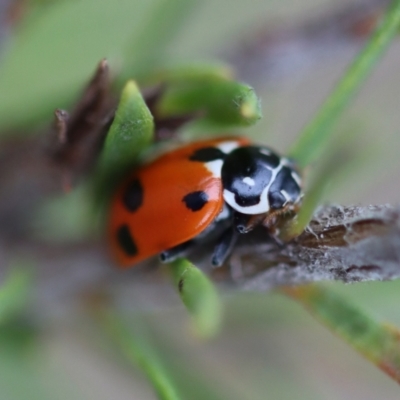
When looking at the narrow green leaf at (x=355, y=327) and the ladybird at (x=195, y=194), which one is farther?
the ladybird at (x=195, y=194)

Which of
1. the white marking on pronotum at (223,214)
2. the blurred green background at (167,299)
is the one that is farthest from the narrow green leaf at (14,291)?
the white marking on pronotum at (223,214)

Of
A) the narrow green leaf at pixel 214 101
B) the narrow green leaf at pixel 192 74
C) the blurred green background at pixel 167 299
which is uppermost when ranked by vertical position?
the narrow green leaf at pixel 192 74

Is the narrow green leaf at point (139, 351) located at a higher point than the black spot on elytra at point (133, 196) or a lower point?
lower

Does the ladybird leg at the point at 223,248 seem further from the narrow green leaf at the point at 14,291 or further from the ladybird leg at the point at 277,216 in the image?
the narrow green leaf at the point at 14,291

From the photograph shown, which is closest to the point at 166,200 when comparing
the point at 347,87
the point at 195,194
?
the point at 195,194

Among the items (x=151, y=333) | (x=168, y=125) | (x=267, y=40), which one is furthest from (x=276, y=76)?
(x=151, y=333)

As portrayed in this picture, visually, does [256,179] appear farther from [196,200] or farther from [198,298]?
[198,298]
